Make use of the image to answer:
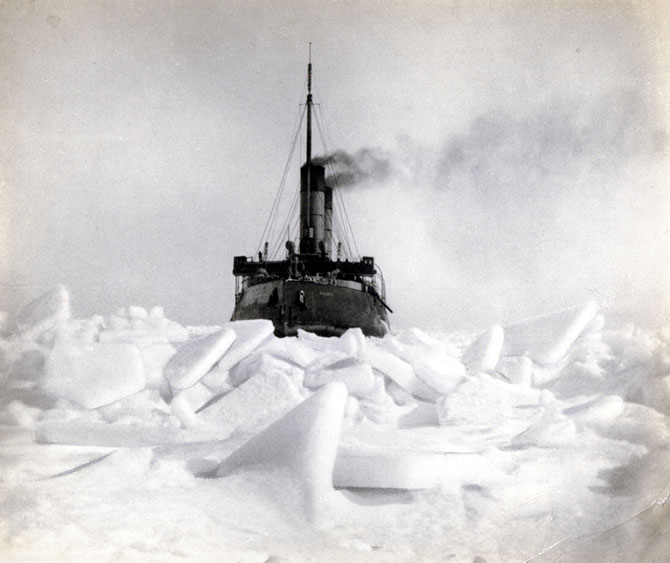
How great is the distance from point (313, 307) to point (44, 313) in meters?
2.09

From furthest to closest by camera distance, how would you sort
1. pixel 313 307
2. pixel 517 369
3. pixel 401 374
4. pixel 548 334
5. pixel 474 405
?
1. pixel 313 307
2. pixel 548 334
3. pixel 517 369
4. pixel 401 374
5. pixel 474 405

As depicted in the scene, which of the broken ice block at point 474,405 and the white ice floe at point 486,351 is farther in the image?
the white ice floe at point 486,351

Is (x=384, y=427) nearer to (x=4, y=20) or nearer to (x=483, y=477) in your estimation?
(x=483, y=477)

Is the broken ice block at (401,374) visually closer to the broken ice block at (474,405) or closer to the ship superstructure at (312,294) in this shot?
the broken ice block at (474,405)

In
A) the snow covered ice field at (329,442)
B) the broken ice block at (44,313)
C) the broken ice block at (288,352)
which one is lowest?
the snow covered ice field at (329,442)

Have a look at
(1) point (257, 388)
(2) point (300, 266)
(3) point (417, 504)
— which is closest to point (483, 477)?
(3) point (417, 504)

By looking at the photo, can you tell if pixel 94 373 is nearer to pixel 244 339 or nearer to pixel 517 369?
pixel 244 339

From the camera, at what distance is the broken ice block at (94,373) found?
3.25 meters

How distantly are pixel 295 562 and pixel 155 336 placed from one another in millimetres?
1554

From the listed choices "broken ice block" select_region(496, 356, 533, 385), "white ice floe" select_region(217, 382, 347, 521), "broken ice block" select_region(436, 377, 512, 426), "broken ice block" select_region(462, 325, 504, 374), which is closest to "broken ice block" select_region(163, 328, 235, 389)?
"white ice floe" select_region(217, 382, 347, 521)

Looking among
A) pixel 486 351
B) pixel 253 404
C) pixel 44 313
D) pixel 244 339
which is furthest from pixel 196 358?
pixel 486 351

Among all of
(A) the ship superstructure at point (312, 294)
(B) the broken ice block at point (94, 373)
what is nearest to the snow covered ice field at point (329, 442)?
(B) the broken ice block at point (94, 373)

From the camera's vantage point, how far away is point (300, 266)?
546 centimetres

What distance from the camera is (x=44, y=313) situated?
11.5 feet
